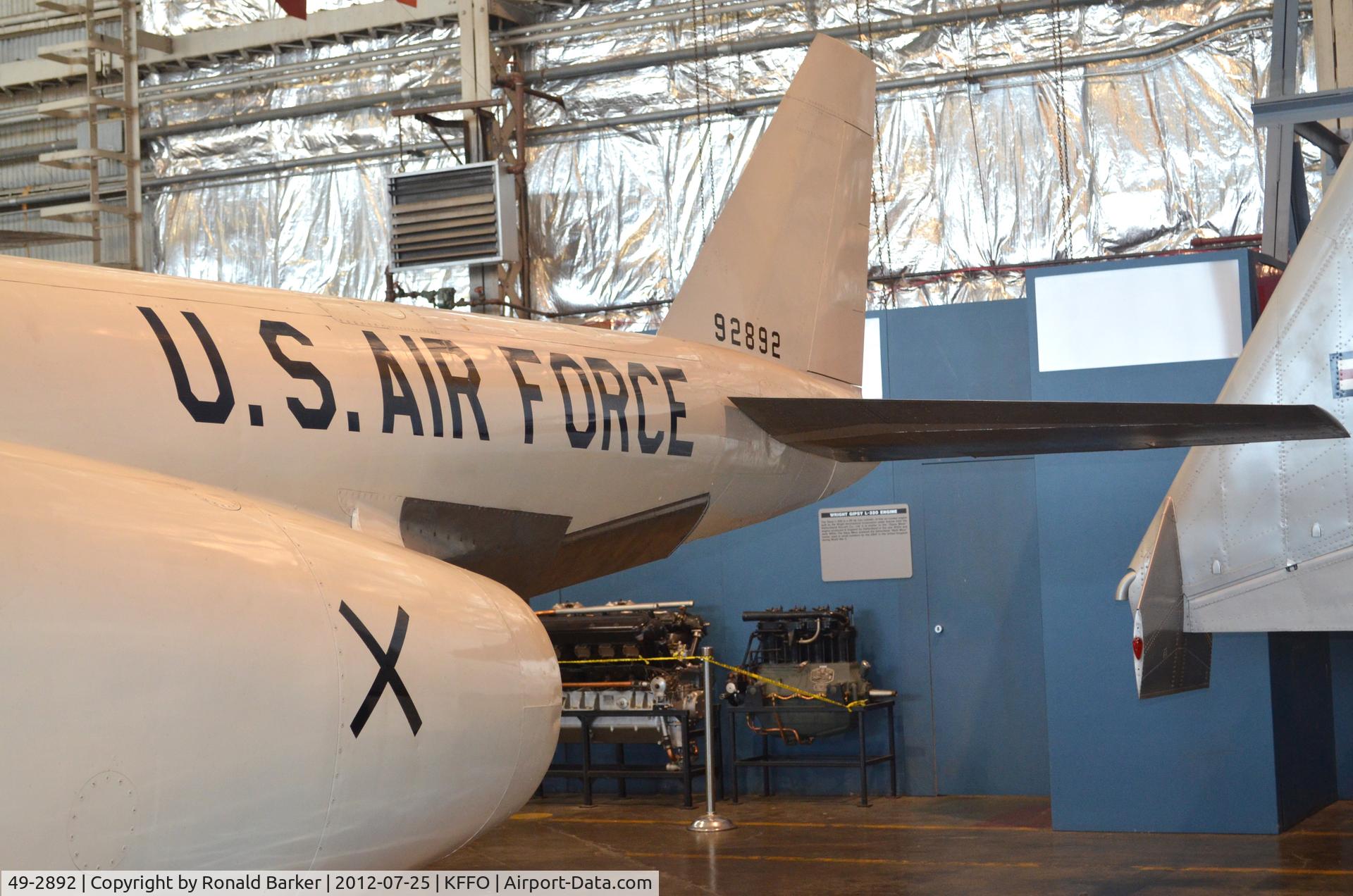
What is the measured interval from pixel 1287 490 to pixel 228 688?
4.74 metres

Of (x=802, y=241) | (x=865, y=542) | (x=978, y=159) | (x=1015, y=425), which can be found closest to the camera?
(x=1015, y=425)

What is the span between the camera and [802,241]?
6.32m

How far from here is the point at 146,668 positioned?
2.69 m

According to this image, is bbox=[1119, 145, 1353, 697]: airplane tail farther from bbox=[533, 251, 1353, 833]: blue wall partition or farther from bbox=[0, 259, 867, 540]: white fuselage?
bbox=[0, 259, 867, 540]: white fuselage

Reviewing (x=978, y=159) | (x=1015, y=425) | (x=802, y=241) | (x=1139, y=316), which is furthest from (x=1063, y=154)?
(x=1015, y=425)

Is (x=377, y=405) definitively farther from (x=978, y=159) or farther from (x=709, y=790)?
(x=978, y=159)

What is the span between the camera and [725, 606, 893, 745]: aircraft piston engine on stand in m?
9.04

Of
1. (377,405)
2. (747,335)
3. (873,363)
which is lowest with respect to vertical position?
(377,405)

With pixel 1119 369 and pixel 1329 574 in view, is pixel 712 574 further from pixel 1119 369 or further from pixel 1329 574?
pixel 1329 574

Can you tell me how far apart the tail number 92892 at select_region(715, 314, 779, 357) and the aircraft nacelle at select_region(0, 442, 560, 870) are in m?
2.59

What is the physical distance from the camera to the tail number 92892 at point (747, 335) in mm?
5961

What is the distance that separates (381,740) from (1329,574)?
417 cm

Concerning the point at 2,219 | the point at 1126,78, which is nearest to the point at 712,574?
the point at 1126,78

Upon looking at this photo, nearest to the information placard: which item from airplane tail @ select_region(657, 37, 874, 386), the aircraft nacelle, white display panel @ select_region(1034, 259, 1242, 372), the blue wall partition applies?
the blue wall partition
